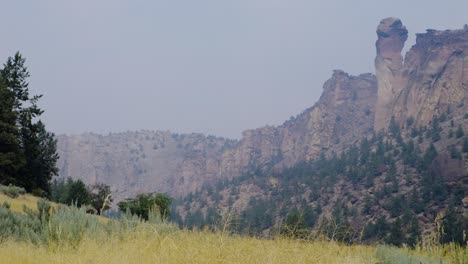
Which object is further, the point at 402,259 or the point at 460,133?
the point at 460,133

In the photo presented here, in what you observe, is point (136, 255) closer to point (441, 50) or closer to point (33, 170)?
point (33, 170)

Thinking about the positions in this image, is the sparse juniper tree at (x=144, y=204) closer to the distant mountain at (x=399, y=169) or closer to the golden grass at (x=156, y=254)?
the golden grass at (x=156, y=254)

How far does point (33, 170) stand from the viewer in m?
43.2

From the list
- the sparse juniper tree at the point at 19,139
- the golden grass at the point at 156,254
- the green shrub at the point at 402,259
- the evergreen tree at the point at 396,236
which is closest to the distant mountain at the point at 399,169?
the evergreen tree at the point at 396,236

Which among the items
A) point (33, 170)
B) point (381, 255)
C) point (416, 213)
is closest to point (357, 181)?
point (416, 213)

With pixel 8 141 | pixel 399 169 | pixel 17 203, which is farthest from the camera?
pixel 399 169

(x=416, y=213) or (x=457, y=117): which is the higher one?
(x=457, y=117)

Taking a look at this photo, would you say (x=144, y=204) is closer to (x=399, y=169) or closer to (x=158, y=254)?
(x=158, y=254)

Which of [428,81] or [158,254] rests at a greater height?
[428,81]

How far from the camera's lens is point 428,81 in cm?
16688

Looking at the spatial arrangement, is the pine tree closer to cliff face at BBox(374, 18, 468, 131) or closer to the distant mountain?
the distant mountain

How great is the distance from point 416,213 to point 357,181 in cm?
3372

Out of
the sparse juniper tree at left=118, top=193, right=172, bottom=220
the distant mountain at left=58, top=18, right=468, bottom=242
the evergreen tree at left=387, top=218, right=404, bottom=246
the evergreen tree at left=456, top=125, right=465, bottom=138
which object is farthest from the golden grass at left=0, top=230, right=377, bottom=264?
the evergreen tree at left=456, top=125, right=465, bottom=138

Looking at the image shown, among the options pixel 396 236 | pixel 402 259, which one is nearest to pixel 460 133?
pixel 396 236
